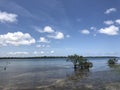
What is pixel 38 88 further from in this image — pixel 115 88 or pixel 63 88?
pixel 115 88

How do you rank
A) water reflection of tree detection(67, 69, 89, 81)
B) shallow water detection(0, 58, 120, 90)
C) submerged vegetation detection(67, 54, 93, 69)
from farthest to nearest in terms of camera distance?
submerged vegetation detection(67, 54, 93, 69)
water reflection of tree detection(67, 69, 89, 81)
shallow water detection(0, 58, 120, 90)

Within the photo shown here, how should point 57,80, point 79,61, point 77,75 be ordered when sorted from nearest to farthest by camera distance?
point 57,80, point 77,75, point 79,61

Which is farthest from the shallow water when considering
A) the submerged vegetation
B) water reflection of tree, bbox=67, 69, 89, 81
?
the submerged vegetation

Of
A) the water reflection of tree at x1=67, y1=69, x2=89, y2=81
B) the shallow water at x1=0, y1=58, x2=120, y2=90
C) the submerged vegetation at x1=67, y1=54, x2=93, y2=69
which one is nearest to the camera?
the shallow water at x1=0, y1=58, x2=120, y2=90

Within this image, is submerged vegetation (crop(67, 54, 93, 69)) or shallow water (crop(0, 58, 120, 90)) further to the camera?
submerged vegetation (crop(67, 54, 93, 69))

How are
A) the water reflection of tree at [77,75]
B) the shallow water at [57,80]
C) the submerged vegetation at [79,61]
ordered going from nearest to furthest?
the shallow water at [57,80] → the water reflection of tree at [77,75] → the submerged vegetation at [79,61]

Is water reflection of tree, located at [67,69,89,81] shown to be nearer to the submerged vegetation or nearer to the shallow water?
the shallow water

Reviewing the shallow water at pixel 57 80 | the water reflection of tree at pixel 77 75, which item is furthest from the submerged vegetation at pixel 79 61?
the water reflection of tree at pixel 77 75

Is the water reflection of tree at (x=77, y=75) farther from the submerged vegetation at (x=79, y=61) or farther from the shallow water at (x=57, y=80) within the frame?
the submerged vegetation at (x=79, y=61)

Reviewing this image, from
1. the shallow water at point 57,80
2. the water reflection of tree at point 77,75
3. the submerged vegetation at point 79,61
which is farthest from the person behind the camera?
the submerged vegetation at point 79,61

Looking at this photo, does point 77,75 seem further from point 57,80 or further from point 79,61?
point 79,61

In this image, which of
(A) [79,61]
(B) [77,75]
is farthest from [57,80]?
(A) [79,61]

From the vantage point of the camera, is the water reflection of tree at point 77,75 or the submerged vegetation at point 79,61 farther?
the submerged vegetation at point 79,61

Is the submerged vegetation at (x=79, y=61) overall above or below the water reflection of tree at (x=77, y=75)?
above
